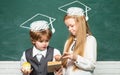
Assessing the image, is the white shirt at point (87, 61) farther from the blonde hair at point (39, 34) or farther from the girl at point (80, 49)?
the blonde hair at point (39, 34)

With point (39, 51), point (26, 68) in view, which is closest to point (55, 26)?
point (39, 51)

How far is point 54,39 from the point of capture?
193 centimetres

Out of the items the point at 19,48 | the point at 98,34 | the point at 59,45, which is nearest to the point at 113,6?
the point at 98,34

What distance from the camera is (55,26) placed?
1928 millimetres

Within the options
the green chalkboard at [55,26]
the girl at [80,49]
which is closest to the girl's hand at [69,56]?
the girl at [80,49]

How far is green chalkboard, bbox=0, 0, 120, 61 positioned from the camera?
1.93m

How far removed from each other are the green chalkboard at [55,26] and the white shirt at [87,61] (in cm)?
37

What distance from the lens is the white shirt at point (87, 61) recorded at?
1.52 m

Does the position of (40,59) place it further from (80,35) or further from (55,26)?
(55,26)

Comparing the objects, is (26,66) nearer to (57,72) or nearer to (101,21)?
(57,72)

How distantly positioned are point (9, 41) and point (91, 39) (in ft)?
1.82

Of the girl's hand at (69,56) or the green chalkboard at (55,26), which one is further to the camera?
the green chalkboard at (55,26)

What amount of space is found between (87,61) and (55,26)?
18.1 inches

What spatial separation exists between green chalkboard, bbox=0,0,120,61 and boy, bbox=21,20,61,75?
1.09ft
